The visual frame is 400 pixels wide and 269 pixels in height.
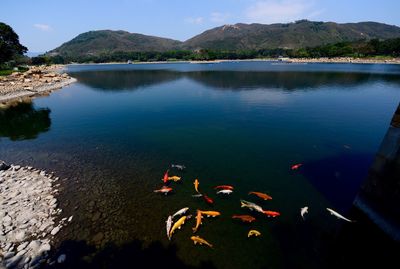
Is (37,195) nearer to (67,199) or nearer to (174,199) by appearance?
(67,199)

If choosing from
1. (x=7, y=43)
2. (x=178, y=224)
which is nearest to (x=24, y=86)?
(x=7, y=43)

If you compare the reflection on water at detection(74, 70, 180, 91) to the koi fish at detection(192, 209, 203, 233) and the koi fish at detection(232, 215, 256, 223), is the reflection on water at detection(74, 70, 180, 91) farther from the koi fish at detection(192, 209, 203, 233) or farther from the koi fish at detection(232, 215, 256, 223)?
the koi fish at detection(232, 215, 256, 223)

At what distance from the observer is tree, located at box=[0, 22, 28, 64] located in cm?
8906

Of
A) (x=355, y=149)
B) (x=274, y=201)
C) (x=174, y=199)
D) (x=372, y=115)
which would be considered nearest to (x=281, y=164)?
(x=274, y=201)

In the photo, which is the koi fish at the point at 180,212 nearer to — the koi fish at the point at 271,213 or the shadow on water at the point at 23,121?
the koi fish at the point at 271,213

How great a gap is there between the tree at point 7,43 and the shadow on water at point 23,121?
200 feet

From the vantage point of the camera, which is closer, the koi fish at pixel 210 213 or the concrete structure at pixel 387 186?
the concrete structure at pixel 387 186

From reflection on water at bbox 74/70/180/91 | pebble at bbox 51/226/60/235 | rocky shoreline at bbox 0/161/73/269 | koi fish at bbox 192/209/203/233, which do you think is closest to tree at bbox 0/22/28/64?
reflection on water at bbox 74/70/180/91

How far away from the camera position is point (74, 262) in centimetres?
1138

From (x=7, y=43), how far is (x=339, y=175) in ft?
429

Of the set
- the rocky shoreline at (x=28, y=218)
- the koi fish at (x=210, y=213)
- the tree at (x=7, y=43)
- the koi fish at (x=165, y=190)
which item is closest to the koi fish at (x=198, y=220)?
the koi fish at (x=210, y=213)

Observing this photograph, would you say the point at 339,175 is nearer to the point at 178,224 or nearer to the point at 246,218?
the point at 246,218

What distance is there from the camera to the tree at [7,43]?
292 feet

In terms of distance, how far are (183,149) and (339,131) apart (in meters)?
22.2
